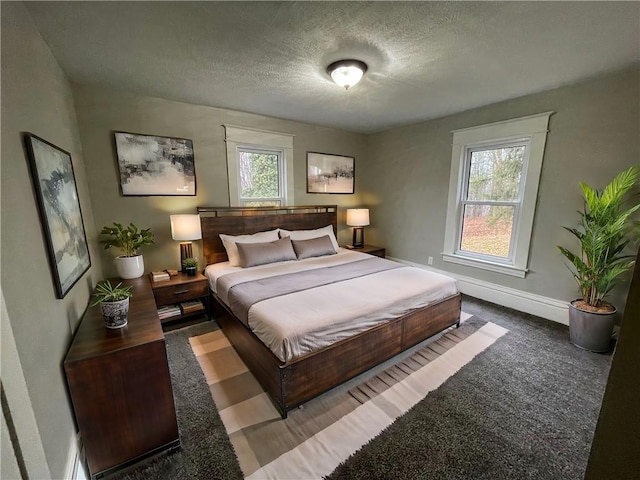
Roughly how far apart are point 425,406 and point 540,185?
8.87ft

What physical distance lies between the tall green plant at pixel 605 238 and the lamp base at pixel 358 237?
9.01ft

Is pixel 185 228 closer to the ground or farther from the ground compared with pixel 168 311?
farther from the ground

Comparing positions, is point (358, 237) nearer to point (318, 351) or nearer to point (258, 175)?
point (258, 175)

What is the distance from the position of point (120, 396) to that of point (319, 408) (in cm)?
119

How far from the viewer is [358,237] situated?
488cm

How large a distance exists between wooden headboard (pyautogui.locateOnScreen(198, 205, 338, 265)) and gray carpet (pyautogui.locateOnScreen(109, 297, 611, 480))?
4.56 feet

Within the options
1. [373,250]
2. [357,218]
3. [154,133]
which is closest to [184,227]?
[154,133]

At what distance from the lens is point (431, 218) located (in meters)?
4.04

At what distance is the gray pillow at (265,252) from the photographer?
10.2 ft

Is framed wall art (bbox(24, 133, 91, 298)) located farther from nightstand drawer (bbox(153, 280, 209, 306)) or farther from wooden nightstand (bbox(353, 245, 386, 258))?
wooden nightstand (bbox(353, 245, 386, 258))

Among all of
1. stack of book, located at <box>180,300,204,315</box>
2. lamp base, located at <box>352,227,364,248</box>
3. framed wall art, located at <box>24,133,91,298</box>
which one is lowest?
stack of book, located at <box>180,300,204,315</box>

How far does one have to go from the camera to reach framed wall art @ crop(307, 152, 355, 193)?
4.25 m

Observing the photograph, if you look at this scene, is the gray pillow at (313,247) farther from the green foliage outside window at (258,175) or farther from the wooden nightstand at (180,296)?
the wooden nightstand at (180,296)

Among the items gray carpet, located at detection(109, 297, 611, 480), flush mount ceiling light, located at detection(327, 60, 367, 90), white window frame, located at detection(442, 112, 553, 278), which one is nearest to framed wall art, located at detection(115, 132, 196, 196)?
gray carpet, located at detection(109, 297, 611, 480)
